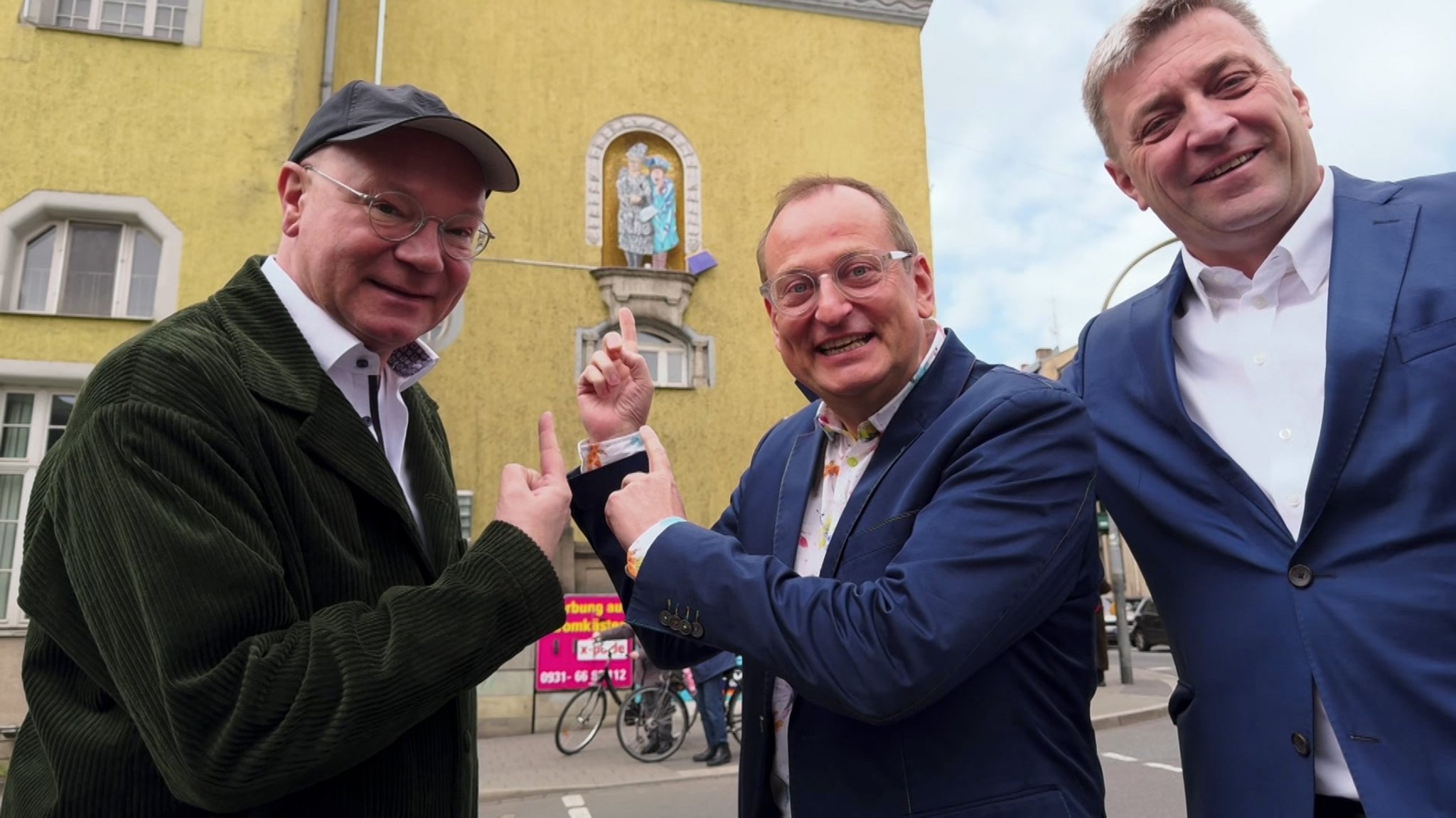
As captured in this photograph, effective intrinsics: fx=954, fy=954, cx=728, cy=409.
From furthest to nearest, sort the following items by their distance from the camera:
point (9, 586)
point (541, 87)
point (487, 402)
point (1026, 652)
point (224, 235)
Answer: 1. point (541, 87)
2. point (487, 402)
3. point (224, 235)
4. point (9, 586)
5. point (1026, 652)

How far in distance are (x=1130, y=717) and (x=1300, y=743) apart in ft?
34.7

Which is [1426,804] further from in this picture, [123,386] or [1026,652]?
[123,386]

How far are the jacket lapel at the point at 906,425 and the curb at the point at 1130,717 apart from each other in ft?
32.7

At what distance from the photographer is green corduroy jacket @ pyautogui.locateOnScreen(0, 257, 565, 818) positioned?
4.22 ft

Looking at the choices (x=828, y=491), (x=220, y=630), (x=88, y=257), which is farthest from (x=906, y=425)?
(x=88, y=257)

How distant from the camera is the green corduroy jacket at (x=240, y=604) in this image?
50.6 inches

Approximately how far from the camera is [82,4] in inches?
456

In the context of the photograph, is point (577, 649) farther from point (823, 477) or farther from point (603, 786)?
point (823, 477)

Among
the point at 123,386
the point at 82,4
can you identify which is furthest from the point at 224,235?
the point at 123,386

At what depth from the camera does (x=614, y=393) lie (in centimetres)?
226

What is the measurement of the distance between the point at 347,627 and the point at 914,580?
2.83 feet

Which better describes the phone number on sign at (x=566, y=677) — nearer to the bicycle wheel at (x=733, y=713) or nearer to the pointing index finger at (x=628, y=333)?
the bicycle wheel at (x=733, y=713)

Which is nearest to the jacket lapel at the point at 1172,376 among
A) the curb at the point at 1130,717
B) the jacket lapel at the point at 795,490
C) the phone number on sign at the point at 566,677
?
the jacket lapel at the point at 795,490

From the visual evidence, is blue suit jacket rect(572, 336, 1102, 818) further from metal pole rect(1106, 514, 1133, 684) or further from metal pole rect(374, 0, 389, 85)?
metal pole rect(374, 0, 389, 85)
